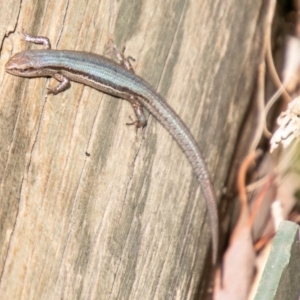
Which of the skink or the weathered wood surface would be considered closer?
the weathered wood surface

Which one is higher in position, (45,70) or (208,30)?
(208,30)

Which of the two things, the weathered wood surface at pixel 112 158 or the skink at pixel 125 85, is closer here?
the weathered wood surface at pixel 112 158

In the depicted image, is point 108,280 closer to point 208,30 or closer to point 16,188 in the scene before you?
point 16,188

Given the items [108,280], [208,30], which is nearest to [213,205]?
[108,280]

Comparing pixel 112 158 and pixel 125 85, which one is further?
pixel 125 85

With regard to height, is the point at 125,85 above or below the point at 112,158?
above
